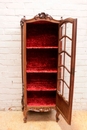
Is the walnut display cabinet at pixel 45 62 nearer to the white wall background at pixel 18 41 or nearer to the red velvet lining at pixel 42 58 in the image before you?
the red velvet lining at pixel 42 58

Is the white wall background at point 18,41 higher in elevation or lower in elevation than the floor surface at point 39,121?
higher

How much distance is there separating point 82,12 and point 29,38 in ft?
2.74

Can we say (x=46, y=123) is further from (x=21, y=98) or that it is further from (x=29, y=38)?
(x=29, y=38)

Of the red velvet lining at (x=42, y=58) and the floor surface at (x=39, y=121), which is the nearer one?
the floor surface at (x=39, y=121)

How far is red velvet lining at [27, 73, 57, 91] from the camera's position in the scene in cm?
255

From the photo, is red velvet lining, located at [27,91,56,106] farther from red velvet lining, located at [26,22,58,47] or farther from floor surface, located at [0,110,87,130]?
red velvet lining, located at [26,22,58,47]

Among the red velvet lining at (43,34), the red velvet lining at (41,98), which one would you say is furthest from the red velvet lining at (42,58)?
the red velvet lining at (41,98)

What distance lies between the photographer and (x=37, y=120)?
8.46 ft

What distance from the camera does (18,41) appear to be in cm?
257

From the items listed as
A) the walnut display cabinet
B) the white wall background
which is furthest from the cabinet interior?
the white wall background

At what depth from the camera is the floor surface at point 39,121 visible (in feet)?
7.89

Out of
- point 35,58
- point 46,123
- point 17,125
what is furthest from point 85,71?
point 17,125

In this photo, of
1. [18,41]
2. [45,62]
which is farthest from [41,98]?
[18,41]

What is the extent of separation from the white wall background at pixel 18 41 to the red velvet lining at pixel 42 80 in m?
0.21
